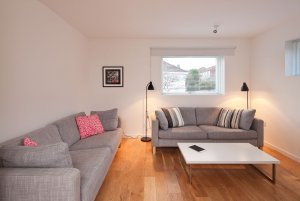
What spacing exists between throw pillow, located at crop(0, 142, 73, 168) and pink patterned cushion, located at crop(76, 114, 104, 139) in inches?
62.2

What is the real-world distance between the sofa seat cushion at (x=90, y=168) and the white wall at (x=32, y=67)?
0.78 m

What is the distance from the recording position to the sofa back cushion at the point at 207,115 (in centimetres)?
395

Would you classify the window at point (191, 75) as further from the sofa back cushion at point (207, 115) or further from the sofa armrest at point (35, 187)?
the sofa armrest at point (35, 187)

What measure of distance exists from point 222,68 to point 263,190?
115 inches

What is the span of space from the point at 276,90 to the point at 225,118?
1.07 meters

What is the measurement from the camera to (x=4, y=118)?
190cm

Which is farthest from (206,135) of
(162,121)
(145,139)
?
(145,139)

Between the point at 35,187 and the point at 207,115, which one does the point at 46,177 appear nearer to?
the point at 35,187

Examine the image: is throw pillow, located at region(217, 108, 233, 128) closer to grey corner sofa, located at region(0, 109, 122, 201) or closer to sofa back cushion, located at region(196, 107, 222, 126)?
sofa back cushion, located at region(196, 107, 222, 126)

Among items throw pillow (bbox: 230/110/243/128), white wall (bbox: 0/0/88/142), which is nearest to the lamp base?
white wall (bbox: 0/0/88/142)

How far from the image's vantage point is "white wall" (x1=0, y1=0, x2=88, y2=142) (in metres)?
1.92

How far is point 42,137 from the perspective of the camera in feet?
6.82

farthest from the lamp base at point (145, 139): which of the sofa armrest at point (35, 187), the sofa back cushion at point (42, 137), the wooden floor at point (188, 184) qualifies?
the sofa armrest at point (35, 187)

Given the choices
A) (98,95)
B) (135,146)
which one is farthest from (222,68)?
(98,95)
